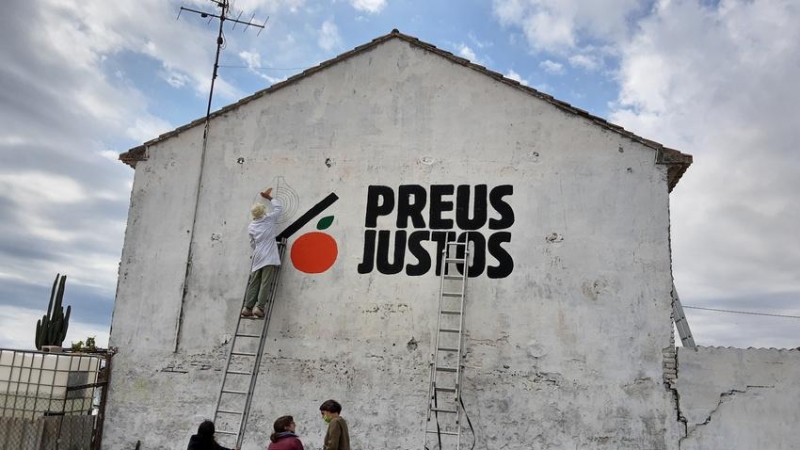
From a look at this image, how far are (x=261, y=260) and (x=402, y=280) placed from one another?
2.07 metres

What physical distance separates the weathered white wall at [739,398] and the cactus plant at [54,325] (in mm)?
9336

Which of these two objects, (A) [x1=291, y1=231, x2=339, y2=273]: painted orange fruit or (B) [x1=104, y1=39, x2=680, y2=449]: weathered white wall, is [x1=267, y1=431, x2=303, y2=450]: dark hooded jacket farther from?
(A) [x1=291, y1=231, x2=339, y2=273]: painted orange fruit

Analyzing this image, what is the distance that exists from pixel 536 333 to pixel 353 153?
12.5ft

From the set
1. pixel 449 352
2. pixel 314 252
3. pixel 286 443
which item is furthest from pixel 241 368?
pixel 286 443

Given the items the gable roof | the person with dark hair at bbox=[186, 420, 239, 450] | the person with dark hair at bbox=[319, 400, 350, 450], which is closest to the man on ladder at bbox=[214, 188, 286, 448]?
the gable roof

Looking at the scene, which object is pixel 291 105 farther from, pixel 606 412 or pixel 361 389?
pixel 606 412

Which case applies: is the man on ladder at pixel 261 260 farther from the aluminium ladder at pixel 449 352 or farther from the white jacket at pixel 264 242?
the aluminium ladder at pixel 449 352

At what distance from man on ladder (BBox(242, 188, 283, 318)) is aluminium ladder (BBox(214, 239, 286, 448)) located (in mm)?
167

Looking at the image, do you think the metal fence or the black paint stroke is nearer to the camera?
the metal fence

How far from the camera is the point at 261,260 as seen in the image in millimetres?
9312

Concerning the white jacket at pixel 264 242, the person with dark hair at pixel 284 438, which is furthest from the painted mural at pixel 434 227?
the person with dark hair at pixel 284 438

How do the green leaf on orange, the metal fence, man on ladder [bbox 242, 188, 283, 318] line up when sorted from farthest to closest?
1. the green leaf on orange
2. man on ladder [bbox 242, 188, 283, 318]
3. the metal fence

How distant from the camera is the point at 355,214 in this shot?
9578 mm

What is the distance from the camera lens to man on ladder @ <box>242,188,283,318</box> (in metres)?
9.28
